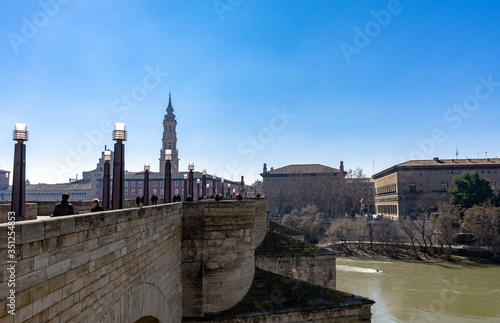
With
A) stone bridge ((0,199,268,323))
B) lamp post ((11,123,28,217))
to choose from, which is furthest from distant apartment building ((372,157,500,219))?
lamp post ((11,123,28,217))

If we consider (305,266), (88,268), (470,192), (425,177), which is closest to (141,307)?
(88,268)

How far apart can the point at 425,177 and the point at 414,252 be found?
1309 inches

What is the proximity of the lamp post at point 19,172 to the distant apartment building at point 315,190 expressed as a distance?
71997 mm

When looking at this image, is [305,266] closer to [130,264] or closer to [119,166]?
[119,166]

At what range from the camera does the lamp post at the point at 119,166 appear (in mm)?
7629

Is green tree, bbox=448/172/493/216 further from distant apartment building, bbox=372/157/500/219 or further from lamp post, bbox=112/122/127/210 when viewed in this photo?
lamp post, bbox=112/122/127/210

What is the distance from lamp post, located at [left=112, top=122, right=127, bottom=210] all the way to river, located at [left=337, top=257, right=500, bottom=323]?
22.2 meters

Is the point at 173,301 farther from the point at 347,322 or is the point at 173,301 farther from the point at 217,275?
the point at 347,322

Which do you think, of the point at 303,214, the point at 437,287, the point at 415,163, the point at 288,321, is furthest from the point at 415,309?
the point at 415,163

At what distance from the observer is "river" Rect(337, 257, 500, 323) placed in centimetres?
2545

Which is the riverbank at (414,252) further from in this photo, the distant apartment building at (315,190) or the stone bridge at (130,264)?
the stone bridge at (130,264)

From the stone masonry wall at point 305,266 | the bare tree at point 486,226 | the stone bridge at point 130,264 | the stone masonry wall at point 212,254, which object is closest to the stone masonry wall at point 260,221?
the stone masonry wall at point 305,266

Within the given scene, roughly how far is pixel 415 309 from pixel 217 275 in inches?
842

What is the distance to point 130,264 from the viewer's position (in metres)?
6.18
